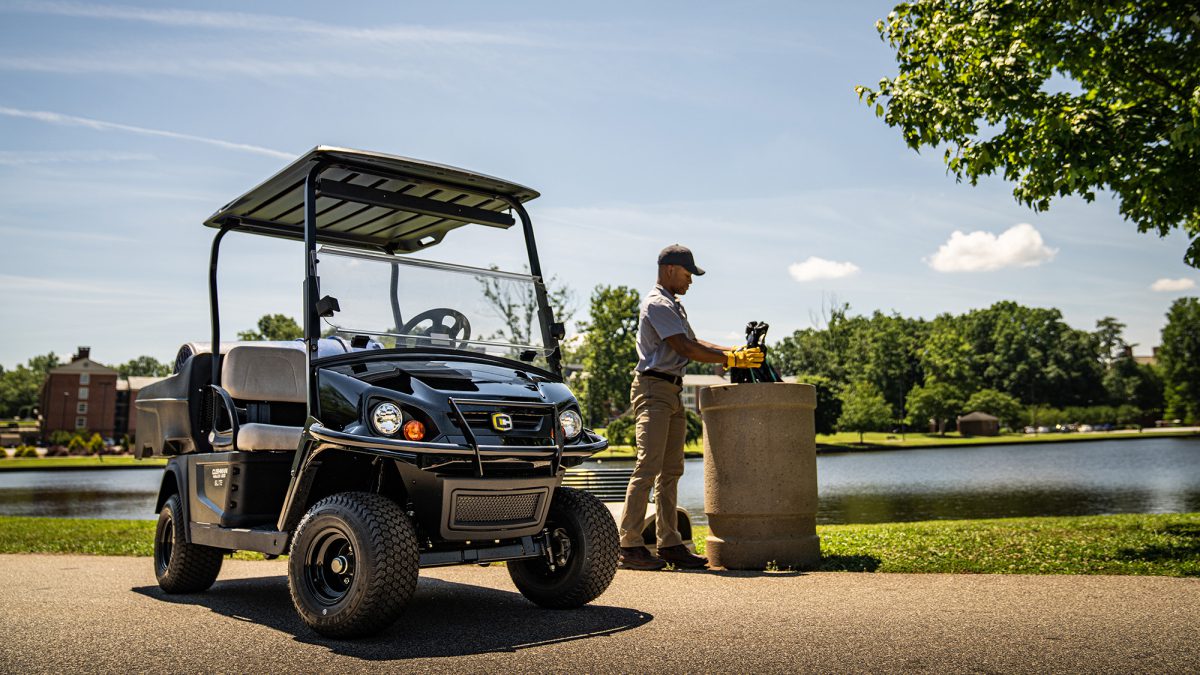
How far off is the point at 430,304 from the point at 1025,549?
5445 millimetres

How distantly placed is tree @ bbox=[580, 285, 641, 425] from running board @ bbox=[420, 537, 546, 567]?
56699 millimetres

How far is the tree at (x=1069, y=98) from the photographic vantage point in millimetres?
9219

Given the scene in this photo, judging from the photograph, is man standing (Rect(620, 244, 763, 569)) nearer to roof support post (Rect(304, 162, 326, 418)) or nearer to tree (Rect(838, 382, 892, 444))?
roof support post (Rect(304, 162, 326, 418))

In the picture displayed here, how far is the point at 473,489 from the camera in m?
4.71

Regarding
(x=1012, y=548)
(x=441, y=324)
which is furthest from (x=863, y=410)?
(x=441, y=324)

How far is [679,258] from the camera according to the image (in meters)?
7.46

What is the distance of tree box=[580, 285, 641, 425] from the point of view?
62.7 m

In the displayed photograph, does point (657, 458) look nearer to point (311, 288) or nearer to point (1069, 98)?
point (311, 288)

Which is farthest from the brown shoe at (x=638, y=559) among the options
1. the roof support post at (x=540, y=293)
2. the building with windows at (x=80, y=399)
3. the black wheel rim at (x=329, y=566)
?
the building with windows at (x=80, y=399)

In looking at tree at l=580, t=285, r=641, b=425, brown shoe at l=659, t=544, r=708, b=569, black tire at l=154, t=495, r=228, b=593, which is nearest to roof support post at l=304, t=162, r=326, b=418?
black tire at l=154, t=495, r=228, b=593

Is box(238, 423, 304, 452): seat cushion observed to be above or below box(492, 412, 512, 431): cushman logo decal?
below

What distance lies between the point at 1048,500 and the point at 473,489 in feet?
60.4

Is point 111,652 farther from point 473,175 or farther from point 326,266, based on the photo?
point 473,175

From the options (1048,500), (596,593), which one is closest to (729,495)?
(596,593)
